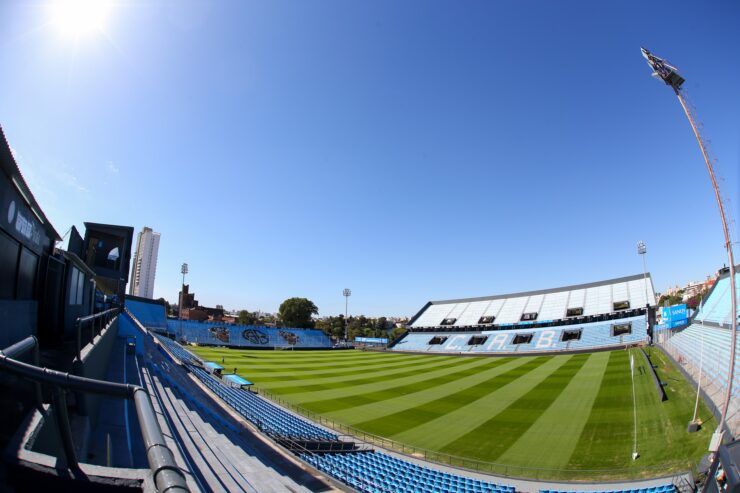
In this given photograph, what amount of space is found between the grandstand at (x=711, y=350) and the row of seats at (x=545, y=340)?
235 inches

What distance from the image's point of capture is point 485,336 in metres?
67.6

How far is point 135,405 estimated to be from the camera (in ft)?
6.96

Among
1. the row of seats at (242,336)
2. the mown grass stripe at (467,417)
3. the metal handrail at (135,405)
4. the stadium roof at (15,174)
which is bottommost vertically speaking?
the row of seats at (242,336)

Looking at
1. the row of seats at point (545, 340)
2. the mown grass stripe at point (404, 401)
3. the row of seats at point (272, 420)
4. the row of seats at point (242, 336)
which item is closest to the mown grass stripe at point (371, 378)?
the mown grass stripe at point (404, 401)

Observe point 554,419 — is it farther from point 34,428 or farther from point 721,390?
point 34,428

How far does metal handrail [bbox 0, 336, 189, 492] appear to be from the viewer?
1652 millimetres

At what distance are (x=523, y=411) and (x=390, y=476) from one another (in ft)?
48.9

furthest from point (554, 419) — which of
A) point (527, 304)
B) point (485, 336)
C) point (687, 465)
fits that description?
point (527, 304)

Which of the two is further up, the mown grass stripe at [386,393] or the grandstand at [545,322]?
the grandstand at [545,322]

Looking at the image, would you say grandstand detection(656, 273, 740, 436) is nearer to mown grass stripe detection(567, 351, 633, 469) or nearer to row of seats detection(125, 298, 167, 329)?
mown grass stripe detection(567, 351, 633, 469)

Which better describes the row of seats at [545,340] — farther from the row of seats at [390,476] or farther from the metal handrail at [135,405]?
the metal handrail at [135,405]

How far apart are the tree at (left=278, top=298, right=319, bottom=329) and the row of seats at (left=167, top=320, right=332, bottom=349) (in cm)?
2341

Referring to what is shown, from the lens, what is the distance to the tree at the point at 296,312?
10819 centimetres

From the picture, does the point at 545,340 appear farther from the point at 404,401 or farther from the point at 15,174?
the point at 15,174
